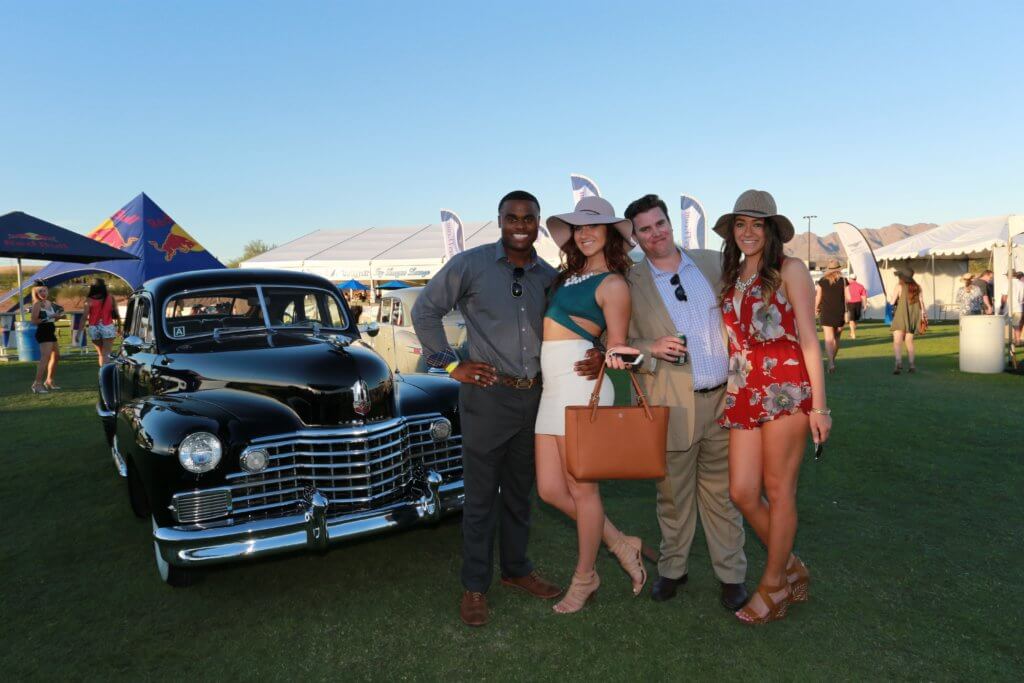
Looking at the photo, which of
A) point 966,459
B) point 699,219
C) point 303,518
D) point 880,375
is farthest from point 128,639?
point 699,219

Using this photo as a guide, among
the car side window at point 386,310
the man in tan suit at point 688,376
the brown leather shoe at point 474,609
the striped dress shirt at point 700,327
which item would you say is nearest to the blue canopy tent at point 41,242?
the car side window at point 386,310

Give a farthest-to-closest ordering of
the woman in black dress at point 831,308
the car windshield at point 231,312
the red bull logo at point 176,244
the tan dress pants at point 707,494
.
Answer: the red bull logo at point 176,244, the woman in black dress at point 831,308, the car windshield at point 231,312, the tan dress pants at point 707,494

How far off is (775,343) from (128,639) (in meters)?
3.38

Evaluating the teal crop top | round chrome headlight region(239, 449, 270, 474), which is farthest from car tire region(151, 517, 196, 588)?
the teal crop top

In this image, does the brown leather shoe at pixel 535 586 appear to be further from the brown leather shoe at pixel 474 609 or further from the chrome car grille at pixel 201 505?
the chrome car grille at pixel 201 505

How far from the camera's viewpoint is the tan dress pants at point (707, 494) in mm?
3424

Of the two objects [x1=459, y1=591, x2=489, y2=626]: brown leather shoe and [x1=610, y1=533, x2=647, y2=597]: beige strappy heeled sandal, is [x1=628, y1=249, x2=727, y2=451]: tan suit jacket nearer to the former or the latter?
[x1=610, y1=533, x2=647, y2=597]: beige strappy heeled sandal

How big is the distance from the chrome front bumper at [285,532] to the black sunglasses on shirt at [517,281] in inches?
52.6

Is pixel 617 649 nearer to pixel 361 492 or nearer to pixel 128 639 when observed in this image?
pixel 361 492

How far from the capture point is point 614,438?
3039 mm

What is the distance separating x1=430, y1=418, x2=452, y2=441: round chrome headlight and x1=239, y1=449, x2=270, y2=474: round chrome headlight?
102cm

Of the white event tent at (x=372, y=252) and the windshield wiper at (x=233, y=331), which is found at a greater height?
the white event tent at (x=372, y=252)

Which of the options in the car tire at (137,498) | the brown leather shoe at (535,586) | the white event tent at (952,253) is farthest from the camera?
the white event tent at (952,253)

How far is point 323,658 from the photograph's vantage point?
3145 millimetres
